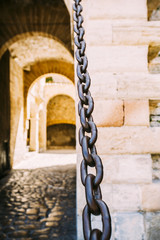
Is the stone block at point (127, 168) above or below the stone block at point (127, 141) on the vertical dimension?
below

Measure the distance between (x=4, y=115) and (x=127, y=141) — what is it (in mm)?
5407

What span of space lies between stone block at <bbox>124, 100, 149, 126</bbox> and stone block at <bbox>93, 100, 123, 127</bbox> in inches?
2.1

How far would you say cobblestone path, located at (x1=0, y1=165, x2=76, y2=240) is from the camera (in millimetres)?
2168

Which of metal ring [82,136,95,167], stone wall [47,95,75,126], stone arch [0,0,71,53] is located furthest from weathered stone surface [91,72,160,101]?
stone wall [47,95,75,126]

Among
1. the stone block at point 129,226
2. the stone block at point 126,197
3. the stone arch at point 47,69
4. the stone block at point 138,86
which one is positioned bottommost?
the stone block at point 129,226

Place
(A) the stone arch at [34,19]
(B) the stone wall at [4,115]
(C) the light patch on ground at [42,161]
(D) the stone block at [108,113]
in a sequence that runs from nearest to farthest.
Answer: (D) the stone block at [108,113] → (A) the stone arch at [34,19] → (B) the stone wall at [4,115] → (C) the light patch on ground at [42,161]

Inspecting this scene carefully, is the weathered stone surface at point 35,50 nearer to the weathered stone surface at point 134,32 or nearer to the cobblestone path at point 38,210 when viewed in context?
the cobblestone path at point 38,210

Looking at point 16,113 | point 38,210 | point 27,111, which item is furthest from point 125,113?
point 27,111

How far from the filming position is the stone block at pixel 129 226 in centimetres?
138

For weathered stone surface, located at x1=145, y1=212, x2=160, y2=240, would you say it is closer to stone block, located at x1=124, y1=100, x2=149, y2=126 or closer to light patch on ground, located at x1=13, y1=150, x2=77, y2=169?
stone block, located at x1=124, y1=100, x2=149, y2=126

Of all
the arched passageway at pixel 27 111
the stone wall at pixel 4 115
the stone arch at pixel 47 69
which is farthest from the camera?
the stone arch at pixel 47 69

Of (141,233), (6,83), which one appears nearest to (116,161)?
(141,233)

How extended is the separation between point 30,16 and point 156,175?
5294mm

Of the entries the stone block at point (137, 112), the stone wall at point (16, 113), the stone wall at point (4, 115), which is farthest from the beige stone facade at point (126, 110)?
the stone wall at point (16, 113)
